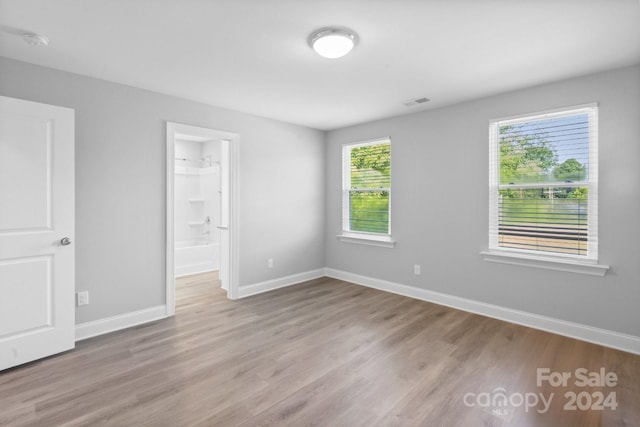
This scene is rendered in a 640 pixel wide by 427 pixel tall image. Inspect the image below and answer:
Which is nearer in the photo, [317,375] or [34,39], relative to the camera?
[34,39]

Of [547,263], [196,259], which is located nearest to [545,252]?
[547,263]

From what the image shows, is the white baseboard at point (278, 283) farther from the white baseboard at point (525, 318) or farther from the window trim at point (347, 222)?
the white baseboard at point (525, 318)

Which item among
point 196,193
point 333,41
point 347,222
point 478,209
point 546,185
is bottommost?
point 347,222

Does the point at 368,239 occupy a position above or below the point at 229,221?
below

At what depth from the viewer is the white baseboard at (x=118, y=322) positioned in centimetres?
293

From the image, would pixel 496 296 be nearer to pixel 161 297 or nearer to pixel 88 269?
pixel 161 297

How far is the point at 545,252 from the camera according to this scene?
3.20 metres

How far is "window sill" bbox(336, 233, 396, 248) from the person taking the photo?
176 inches

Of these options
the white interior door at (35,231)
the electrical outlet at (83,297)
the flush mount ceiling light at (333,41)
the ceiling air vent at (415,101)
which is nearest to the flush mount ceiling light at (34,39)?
the white interior door at (35,231)

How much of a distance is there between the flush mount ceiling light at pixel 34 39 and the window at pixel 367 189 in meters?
3.68

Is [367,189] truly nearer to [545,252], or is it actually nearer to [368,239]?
[368,239]

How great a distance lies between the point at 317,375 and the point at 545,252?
264cm

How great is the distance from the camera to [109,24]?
2.09 metres

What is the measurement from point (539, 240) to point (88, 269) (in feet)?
14.9
